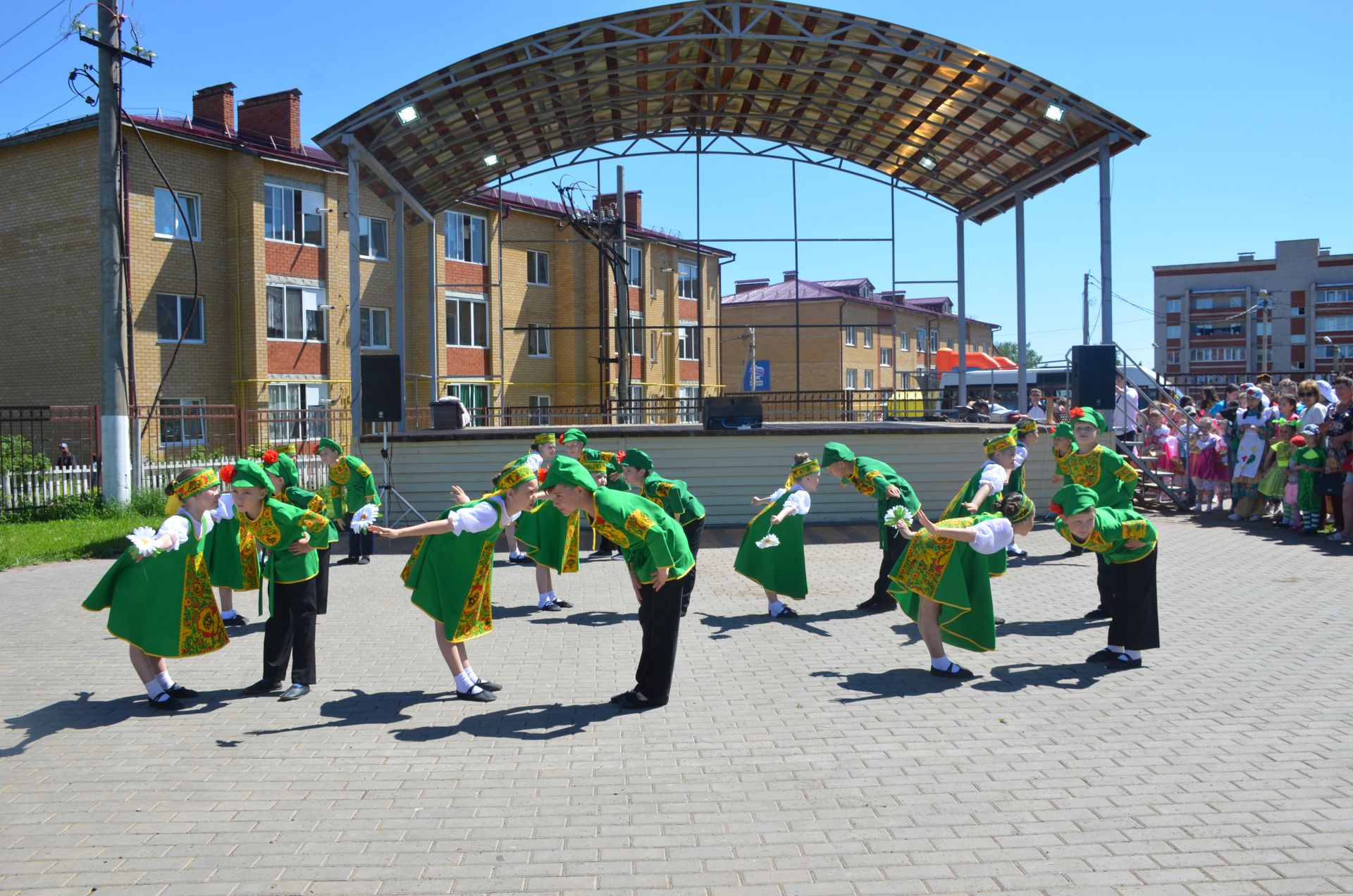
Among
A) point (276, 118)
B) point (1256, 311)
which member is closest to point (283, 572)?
point (276, 118)

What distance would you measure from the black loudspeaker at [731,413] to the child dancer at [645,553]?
9317 millimetres

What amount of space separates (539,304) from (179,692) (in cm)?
3088

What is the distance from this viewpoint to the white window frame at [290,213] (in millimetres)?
27969

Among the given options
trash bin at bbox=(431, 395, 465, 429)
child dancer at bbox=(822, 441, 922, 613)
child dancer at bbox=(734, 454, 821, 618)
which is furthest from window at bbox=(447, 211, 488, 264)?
child dancer at bbox=(822, 441, 922, 613)

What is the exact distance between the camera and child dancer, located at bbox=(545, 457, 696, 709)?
5840mm

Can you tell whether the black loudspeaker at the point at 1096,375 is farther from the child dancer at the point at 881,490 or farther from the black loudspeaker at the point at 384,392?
the black loudspeaker at the point at 384,392

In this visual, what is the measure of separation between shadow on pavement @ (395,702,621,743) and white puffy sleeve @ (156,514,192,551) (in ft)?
5.84

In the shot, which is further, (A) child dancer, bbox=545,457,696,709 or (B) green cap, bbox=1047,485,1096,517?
(B) green cap, bbox=1047,485,1096,517

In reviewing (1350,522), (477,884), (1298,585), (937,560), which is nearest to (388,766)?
(477,884)

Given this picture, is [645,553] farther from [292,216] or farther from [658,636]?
[292,216]

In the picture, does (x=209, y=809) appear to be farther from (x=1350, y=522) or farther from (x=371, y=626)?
(x=1350, y=522)

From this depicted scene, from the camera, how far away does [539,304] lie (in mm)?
36500

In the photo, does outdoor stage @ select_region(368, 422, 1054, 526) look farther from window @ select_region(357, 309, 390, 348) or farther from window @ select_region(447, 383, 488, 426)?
window @ select_region(447, 383, 488, 426)

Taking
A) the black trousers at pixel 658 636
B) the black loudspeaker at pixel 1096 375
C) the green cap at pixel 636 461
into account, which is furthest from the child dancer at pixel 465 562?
the black loudspeaker at pixel 1096 375
